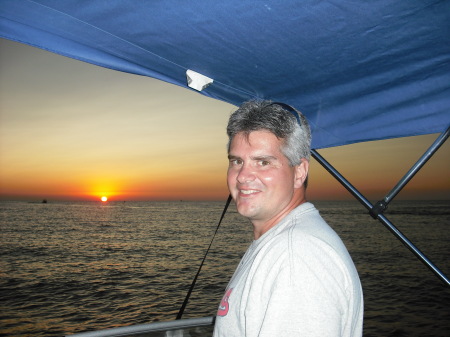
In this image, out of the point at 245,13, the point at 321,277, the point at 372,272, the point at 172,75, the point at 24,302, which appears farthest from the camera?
the point at 372,272

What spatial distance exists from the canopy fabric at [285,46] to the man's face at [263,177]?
1.96ft

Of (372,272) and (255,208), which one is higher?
(255,208)

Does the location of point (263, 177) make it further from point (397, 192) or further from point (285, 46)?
point (397, 192)

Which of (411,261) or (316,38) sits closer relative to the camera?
(316,38)

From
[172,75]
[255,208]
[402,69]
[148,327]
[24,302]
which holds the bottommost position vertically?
[24,302]

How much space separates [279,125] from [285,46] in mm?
507

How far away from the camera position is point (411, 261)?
66.9ft

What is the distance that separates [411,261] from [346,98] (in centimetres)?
2187

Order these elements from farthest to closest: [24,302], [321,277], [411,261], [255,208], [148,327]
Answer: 1. [411,261]
2. [24,302]
3. [148,327]
4. [255,208]
5. [321,277]

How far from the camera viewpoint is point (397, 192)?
255cm

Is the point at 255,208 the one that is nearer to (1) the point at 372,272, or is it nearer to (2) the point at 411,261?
(1) the point at 372,272

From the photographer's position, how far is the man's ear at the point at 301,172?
186cm

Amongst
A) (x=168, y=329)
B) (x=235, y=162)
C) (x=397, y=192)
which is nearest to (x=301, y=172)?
(x=235, y=162)

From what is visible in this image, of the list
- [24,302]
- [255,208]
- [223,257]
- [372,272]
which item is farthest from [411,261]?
[255,208]
